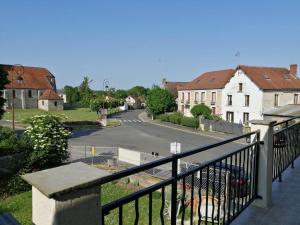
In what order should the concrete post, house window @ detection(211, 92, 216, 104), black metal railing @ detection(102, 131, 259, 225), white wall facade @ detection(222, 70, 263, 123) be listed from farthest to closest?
1. house window @ detection(211, 92, 216, 104)
2. white wall facade @ detection(222, 70, 263, 123)
3. the concrete post
4. black metal railing @ detection(102, 131, 259, 225)

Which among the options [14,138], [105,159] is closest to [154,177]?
[105,159]

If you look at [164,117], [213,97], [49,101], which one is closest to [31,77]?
[49,101]

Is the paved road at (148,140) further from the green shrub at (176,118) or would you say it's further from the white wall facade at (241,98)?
the white wall facade at (241,98)

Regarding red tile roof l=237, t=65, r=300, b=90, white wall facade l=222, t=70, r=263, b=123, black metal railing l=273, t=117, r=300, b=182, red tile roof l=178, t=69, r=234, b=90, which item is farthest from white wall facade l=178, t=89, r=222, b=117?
black metal railing l=273, t=117, r=300, b=182

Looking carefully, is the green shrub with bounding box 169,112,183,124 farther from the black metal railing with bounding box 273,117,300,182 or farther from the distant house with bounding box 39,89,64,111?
the black metal railing with bounding box 273,117,300,182

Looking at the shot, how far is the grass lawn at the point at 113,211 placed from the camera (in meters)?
11.5

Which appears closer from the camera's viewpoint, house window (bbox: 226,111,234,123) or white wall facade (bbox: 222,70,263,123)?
white wall facade (bbox: 222,70,263,123)

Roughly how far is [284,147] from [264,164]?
178 cm

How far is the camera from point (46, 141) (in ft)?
52.6

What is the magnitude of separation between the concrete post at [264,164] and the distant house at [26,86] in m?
59.7

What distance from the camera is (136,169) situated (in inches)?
82.0

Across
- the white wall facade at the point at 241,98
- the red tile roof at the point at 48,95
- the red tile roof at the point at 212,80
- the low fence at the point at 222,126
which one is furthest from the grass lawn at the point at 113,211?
the red tile roof at the point at 48,95

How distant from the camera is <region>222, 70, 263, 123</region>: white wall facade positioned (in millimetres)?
34575

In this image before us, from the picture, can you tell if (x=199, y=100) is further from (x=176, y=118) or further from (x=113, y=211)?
(x=113, y=211)
